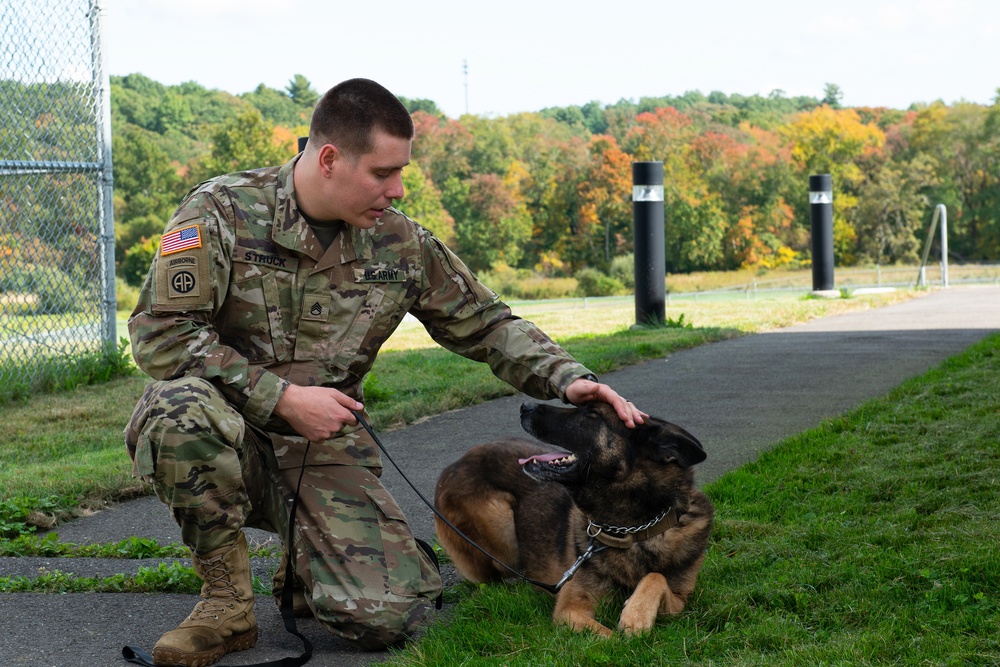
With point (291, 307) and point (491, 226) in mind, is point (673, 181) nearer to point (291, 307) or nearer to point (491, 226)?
point (491, 226)

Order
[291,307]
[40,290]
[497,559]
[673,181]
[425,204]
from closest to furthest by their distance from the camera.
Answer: [291,307] → [497,559] → [40,290] → [425,204] → [673,181]

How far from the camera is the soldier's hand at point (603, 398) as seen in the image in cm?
371

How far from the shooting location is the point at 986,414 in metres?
6.66

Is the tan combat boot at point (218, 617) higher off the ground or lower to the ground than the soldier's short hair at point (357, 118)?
lower

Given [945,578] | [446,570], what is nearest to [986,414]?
[945,578]

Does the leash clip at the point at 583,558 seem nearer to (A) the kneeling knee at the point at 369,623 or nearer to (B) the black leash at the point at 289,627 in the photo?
(A) the kneeling knee at the point at 369,623

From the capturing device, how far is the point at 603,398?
3.83 m

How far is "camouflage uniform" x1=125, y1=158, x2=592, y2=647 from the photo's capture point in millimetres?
3432

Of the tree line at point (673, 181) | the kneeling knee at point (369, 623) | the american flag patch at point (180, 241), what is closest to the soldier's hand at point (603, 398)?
the kneeling knee at point (369, 623)

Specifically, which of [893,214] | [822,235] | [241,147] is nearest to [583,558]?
[822,235]

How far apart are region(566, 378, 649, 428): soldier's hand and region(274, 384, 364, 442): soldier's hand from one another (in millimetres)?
858

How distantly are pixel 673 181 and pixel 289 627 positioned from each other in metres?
65.1

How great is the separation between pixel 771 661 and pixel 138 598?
8.08ft

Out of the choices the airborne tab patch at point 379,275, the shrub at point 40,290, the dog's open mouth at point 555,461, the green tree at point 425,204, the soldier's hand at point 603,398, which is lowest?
the dog's open mouth at point 555,461
